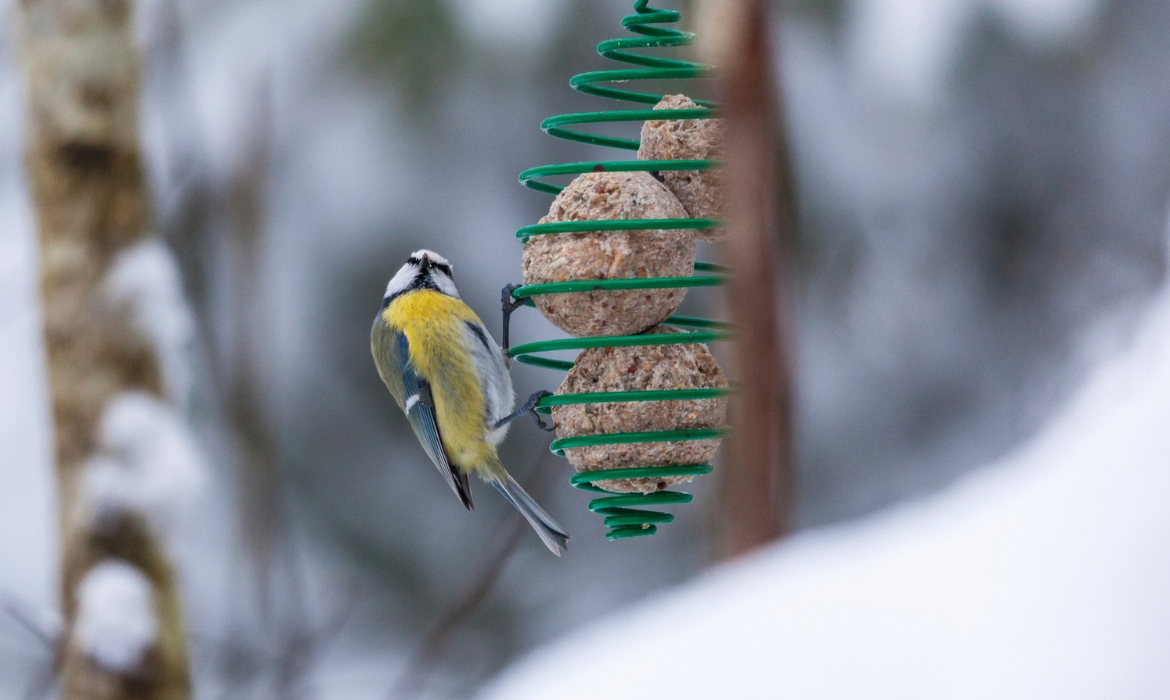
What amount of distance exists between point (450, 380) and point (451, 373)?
0.9 inches

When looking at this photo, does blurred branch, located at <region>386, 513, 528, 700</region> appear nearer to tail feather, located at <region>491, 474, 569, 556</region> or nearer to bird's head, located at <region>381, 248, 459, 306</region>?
tail feather, located at <region>491, 474, 569, 556</region>

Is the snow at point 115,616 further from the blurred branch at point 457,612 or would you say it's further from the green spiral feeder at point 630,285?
the green spiral feeder at point 630,285

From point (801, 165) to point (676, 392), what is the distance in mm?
3548

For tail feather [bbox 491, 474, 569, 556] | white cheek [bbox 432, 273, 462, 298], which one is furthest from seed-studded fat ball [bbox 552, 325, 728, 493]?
white cheek [bbox 432, 273, 462, 298]

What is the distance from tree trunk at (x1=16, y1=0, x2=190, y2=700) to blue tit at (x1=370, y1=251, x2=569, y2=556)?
832mm

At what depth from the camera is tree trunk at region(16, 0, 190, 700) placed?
135 inches

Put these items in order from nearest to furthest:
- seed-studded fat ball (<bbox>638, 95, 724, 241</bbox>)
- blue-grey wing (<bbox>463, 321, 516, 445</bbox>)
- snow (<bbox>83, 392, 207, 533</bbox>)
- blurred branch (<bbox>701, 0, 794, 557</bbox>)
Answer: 1. blurred branch (<bbox>701, 0, 794, 557</bbox>)
2. seed-studded fat ball (<bbox>638, 95, 724, 241</bbox>)
3. blue-grey wing (<bbox>463, 321, 516, 445</bbox>)
4. snow (<bbox>83, 392, 207, 533</bbox>)

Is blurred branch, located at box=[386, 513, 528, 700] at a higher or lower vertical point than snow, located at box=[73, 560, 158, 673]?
lower

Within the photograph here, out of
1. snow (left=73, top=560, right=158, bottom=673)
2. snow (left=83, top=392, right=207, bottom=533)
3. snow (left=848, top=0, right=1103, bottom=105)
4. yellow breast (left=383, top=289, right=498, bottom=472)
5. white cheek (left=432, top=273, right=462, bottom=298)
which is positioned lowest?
snow (left=73, top=560, right=158, bottom=673)

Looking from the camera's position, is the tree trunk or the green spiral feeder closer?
the green spiral feeder

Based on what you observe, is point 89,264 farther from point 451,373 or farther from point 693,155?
point 693,155

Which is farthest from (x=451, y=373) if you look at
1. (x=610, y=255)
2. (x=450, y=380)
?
(x=610, y=255)

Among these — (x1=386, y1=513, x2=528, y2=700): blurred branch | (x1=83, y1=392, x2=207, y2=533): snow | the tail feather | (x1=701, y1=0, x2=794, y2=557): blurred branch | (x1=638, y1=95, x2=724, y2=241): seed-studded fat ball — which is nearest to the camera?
(x1=701, y1=0, x2=794, y2=557): blurred branch

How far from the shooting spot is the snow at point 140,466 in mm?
3439
